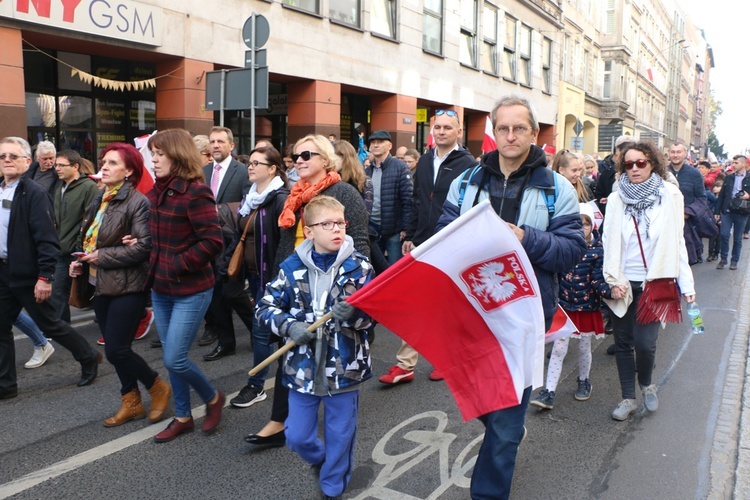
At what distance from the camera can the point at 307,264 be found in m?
3.27

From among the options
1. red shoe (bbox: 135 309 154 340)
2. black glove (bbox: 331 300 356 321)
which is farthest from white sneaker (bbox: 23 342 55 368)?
black glove (bbox: 331 300 356 321)

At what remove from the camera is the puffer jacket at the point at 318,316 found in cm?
319

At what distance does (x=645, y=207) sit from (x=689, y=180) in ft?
17.5

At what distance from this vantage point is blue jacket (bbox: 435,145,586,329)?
303 cm

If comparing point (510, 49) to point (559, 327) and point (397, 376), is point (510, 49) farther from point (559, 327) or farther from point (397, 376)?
point (559, 327)

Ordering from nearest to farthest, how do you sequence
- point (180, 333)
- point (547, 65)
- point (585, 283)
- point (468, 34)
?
point (180, 333)
point (585, 283)
point (468, 34)
point (547, 65)

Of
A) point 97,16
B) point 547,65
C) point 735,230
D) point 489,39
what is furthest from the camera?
point 547,65

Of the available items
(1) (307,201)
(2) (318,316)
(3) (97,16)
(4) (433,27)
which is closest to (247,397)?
(1) (307,201)

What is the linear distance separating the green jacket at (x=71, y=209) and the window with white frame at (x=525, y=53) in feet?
73.8

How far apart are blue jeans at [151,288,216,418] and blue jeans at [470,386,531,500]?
1925 mm

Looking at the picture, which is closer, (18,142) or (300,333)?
(300,333)

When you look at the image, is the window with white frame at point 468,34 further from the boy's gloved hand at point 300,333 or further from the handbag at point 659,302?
the boy's gloved hand at point 300,333

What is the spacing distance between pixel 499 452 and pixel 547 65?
Answer: 28.7 metres

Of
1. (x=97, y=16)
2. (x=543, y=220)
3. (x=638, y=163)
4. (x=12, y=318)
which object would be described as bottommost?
(x=12, y=318)
